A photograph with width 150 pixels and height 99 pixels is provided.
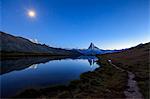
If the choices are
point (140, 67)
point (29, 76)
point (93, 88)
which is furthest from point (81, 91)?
point (140, 67)

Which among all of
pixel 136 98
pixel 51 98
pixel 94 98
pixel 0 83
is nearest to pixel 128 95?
pixel 136 98

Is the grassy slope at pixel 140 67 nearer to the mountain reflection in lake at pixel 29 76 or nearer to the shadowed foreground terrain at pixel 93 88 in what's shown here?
the shadowed foreground terrain at pixel 93 88

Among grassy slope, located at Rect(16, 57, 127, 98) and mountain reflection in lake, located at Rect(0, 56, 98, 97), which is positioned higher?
mountain reflection in lake, located at Rect(0, 56, 98, 97)

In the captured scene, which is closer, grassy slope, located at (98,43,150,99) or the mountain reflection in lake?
the mountain reflection in lake

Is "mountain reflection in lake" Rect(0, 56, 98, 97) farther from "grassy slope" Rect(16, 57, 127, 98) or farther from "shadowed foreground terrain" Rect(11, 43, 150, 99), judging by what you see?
"grassy slope" Rect(16, 57, 127, 98)

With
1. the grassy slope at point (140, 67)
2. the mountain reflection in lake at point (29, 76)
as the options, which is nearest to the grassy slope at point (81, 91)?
the mountain reflection in lake at point (29, 76)

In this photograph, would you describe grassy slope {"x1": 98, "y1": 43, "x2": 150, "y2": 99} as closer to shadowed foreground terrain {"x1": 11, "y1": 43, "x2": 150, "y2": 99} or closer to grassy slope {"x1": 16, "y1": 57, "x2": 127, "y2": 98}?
shadowed foreground terrain {"x1": 11, "y1": 43, "x2": 150, "y2": 99}

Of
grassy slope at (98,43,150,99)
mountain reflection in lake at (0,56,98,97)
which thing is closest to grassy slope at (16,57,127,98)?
mountain reflection in lake at (0,56,98,97)

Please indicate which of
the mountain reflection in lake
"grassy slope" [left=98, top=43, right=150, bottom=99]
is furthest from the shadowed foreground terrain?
the mountain reflection in lake

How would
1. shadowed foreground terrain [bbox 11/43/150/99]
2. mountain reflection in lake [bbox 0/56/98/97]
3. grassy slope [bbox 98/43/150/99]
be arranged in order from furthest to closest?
1. grassy slope [bbox 98/43/150/99]
2. mountain reflection in lake [bbox 0/56/98/97]
3. shadowed foreground terrain [bbox 11/43/150/99]

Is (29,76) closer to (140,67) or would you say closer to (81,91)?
(81,91)

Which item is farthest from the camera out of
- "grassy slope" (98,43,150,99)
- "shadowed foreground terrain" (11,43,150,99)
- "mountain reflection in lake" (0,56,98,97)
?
"grassy slope" (98,43,150,99)

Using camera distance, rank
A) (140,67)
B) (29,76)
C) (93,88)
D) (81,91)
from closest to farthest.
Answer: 1. (81,91)
2. (93,88)
3. (29,76)
4. (140,67)

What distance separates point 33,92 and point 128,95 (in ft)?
50.9
